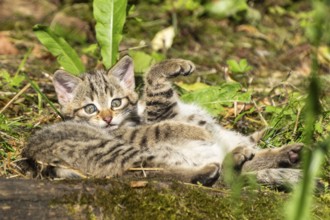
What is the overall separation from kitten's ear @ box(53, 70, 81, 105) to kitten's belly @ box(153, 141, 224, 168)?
1.16m

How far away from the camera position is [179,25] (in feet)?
25.6

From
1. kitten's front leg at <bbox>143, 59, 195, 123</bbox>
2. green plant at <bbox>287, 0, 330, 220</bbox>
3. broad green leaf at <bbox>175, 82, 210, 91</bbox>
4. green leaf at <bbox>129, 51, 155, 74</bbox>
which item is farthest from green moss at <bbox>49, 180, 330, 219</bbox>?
green leaf at <bbox>129, 51, 155, 74</bbox>

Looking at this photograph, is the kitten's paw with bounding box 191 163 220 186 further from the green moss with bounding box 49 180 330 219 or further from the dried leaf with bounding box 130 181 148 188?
the dried leaf with bounding box 130 181 148 188

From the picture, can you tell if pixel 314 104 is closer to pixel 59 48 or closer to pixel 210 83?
pixel 59 48

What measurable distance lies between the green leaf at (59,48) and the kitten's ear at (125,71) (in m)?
0.39

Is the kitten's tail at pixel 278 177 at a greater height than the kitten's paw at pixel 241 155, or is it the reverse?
the kitten's paw at pixel 241 155

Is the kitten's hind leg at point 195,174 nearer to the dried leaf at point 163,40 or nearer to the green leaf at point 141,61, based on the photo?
the green leaf at point 141,61

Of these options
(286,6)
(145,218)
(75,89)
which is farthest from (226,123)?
(286,6)

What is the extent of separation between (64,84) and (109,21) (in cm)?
66

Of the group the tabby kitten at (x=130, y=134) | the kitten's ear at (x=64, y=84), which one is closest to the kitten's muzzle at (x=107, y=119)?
the tabby kitten at (x=130, y=134)

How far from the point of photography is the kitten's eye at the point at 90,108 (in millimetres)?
4391

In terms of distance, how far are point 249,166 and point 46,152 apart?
1304mm

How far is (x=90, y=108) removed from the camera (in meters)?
4.41

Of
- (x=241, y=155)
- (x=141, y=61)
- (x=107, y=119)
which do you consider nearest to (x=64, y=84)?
(x=107, y=119)
